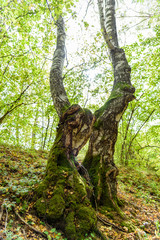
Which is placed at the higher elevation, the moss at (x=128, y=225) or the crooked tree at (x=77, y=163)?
the crooked tree at (x=77, y=163)

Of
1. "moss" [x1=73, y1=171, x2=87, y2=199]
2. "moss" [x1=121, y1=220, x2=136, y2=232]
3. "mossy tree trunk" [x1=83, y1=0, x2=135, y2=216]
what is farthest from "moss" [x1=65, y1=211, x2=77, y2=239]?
"moss" [x1=121, y1=220, x2=136, y2=232]

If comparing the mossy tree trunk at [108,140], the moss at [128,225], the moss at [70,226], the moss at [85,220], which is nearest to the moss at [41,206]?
the moss at [70,226]

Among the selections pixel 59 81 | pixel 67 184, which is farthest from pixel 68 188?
pixel 59 81

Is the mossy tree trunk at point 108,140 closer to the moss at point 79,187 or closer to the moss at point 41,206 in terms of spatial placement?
the moss at point 79,187

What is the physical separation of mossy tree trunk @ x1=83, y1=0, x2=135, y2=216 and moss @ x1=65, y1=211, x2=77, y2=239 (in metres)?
1.10

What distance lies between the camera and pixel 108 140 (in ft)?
11.6

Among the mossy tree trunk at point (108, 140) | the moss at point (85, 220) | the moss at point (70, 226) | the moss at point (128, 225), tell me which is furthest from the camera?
the mossy tree trunk at point (108, 140)

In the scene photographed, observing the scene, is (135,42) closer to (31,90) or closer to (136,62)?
(136,62)

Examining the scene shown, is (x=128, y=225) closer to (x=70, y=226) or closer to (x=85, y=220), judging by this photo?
(x=85, y=220)

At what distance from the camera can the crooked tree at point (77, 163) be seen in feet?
6.88

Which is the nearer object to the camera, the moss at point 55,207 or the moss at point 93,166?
the moss at point 55,207

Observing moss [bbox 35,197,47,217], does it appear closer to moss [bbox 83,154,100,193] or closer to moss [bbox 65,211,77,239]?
moss [bbox 65,211,77,239]

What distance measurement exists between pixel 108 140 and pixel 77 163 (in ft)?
3.42

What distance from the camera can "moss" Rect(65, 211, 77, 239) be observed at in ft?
6.09
